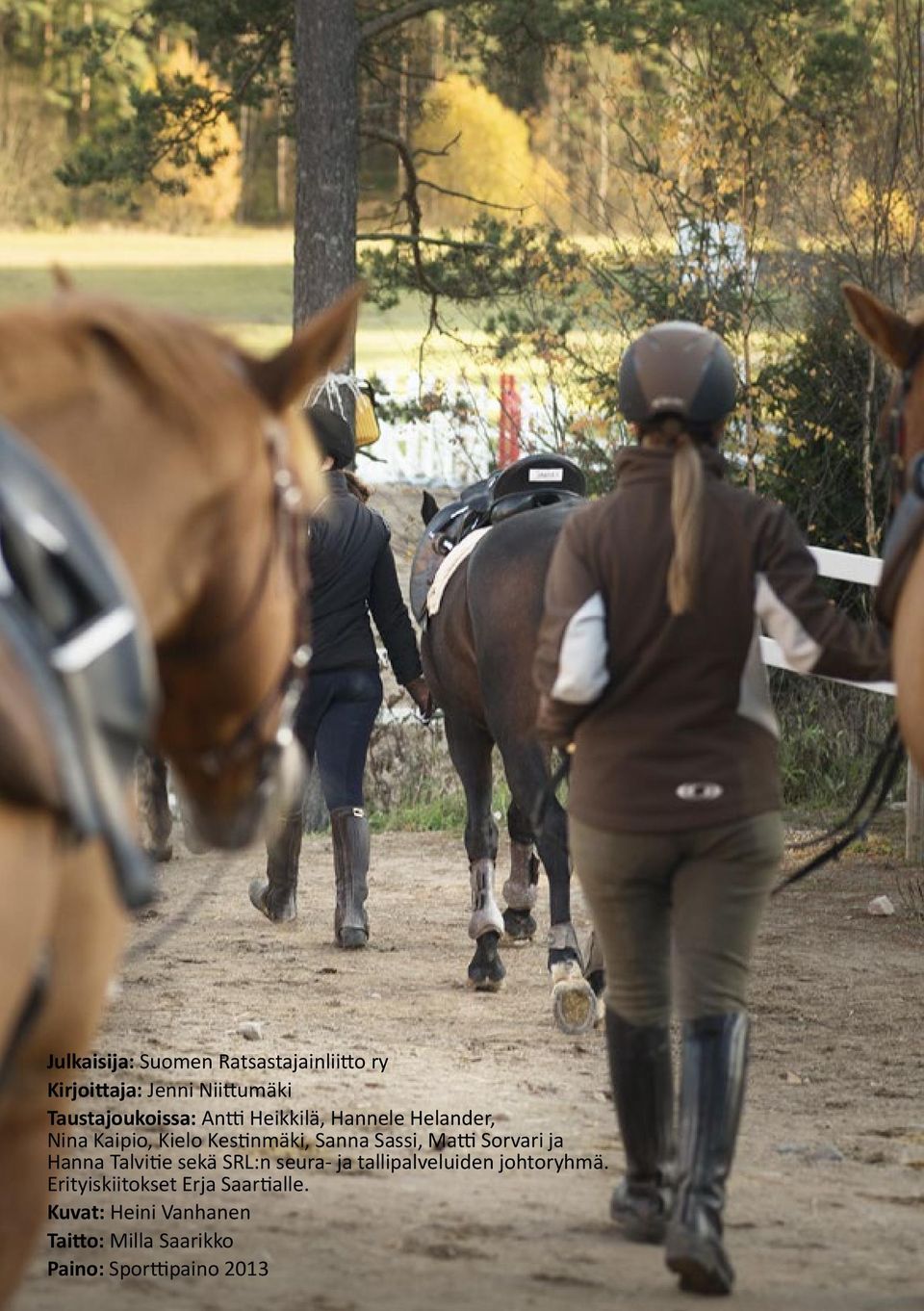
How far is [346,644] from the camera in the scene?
8.49 m

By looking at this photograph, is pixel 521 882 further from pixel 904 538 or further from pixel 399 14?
pixel 399 14

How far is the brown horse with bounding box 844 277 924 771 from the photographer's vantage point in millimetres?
3906

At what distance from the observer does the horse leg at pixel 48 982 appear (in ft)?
7.48

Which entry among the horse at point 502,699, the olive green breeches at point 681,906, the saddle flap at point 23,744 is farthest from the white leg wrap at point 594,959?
the saddle flap at point 23,744

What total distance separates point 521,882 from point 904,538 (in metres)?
4.78

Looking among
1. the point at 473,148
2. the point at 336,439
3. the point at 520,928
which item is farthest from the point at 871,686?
the point at 473,148

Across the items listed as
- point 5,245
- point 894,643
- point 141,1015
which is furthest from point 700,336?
point 5,245

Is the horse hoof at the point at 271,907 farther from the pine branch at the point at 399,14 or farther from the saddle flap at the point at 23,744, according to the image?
the saddle flap at the point at 23,744

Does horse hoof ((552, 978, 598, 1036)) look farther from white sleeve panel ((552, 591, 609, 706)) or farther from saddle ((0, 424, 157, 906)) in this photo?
saddle ((0, 424, 157, 906))

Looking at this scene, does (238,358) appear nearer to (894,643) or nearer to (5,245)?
(894,643)

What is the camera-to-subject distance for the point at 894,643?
400 centimetres

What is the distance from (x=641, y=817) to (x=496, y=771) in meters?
9.25

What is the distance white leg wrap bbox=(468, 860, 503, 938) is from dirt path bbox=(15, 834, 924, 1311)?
0.81 ft

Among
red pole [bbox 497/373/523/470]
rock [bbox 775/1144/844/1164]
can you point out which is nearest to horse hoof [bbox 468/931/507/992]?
rock [bbox 775/1144/844/1164]
